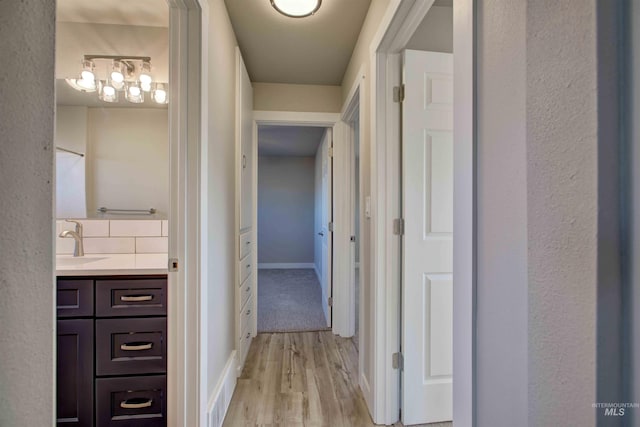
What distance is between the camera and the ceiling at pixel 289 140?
13.7 ft

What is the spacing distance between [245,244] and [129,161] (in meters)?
1.00

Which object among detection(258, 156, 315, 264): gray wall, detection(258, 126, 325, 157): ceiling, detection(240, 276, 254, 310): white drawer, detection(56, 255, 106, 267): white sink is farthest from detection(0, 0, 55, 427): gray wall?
detection(258, 156, 315, 264): gray wall

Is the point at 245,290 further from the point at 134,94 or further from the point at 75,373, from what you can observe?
the point at 134,94

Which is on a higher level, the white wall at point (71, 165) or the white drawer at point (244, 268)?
the white wall at point (71, 165)

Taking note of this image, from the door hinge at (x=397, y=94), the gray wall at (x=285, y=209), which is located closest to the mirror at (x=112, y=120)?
the door hinge at (x=397, y=94)

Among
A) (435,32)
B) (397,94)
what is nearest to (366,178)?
(397,94)

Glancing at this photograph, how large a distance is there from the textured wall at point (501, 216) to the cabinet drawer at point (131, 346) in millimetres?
1363

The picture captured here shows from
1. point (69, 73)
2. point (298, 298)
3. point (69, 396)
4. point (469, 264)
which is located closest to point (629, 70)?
point (469, 264)

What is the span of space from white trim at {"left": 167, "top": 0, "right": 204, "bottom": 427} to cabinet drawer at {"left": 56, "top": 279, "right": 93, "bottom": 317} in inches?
17.3

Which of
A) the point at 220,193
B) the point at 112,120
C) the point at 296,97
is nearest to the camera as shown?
the point at 220,193

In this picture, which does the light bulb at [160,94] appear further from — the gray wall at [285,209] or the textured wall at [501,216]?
the gray wall at [285,209]

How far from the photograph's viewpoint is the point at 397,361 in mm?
1554

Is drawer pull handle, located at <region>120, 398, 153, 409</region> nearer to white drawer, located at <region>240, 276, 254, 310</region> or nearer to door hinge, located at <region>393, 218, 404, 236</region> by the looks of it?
white drawer, located at <region>240, 276, 254, 310</region>

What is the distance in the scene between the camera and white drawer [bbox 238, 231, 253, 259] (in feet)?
7.11
